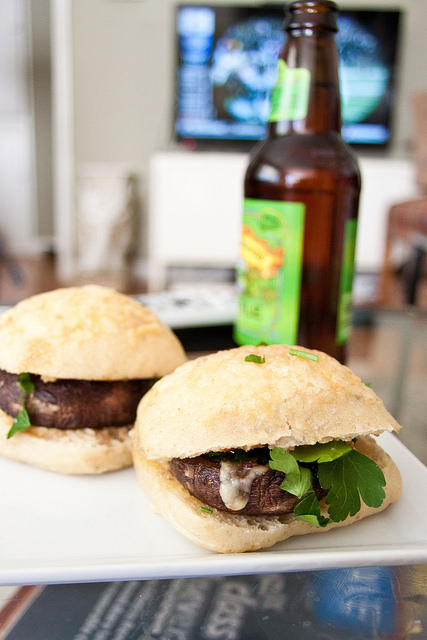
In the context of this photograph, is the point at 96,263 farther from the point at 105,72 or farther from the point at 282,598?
the point at 282,598

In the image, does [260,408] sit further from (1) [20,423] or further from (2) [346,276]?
(2) [346,276]

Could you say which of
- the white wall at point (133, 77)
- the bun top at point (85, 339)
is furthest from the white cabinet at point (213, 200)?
Answer: the bun top at point (85, 339)

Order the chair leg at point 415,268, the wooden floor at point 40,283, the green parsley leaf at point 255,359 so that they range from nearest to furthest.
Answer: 1. the green parsley leaf at point 255,359
2. the chair leg at point 415,268
3. the wooden floor at point 40,283

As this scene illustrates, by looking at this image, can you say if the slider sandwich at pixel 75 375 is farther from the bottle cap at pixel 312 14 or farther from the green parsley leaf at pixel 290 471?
the bottle cap at pixel 312 14

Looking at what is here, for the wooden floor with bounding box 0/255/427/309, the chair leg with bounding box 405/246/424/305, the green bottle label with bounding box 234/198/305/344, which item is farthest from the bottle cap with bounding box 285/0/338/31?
the wooden floor with bounding box 0/255/427/309

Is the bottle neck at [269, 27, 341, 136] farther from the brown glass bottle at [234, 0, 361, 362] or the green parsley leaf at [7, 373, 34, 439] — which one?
the green parsley leaf at [7, 373, 34, 439]

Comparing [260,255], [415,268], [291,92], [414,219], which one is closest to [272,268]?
[260,255]

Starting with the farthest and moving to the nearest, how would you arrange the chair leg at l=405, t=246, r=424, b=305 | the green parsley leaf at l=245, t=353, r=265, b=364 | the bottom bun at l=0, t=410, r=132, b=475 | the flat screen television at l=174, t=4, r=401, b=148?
the flat screen television at l=174, t=4, r=401, b=148, the chair leg at l=405, t=246, r=424, b=305, the bottom bun at l=0, t=410, r=132, b=475, the green parsley leaf at l=245, t=353, r=265, b=364
